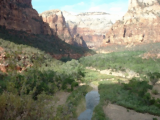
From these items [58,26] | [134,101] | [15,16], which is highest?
[58,26]

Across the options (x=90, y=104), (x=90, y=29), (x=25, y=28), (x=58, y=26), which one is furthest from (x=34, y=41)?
(x=90, y=29)

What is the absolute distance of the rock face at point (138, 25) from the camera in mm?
78625

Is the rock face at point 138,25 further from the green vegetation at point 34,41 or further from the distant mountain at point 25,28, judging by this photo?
the distant mountain at point 25,28

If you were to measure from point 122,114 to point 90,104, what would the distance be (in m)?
4.14

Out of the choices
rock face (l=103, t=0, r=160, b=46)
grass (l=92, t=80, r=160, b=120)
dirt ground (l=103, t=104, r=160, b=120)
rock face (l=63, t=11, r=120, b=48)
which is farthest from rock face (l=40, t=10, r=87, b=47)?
dirt ground (l=103, t=104, r=160, b=120)

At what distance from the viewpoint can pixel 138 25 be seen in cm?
8375

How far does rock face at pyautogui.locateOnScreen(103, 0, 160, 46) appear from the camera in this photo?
78.6m

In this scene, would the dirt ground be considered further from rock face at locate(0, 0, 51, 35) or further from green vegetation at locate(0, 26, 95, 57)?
rock face at locate(0, 0, 51, 35)

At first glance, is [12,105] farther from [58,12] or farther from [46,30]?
[58,12]

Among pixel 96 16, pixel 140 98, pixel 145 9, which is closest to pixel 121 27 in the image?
pixel 145 9

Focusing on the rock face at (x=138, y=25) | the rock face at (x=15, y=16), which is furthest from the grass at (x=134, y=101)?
the rock face at (x=138, y=25)

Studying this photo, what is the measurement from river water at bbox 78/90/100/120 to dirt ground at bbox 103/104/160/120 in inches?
62.8

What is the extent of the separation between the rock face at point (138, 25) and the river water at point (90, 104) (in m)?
67.6

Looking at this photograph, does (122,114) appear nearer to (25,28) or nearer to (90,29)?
(25,28)
